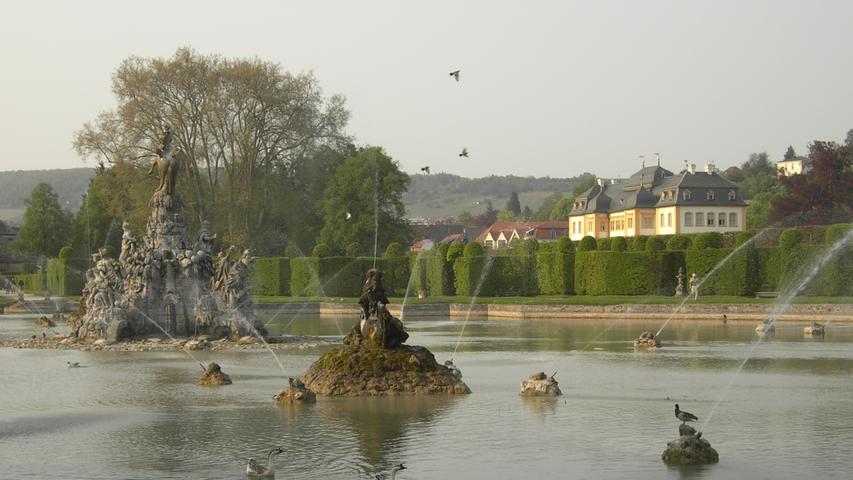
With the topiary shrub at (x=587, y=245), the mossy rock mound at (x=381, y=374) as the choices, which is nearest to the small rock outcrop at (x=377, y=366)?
the mossy rock mound at (x=381, y=374)

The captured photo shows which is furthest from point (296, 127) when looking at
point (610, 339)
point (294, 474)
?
point (294, 474)

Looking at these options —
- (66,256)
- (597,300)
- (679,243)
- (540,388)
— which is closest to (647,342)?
(540,388)

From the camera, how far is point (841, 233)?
71.0m

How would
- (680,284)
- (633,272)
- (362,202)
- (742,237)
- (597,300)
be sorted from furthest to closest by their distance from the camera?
(362,202) → (742,237) → (633,272) → (680,284) → (597,300)

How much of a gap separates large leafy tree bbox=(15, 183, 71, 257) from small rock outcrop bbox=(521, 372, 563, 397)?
11277 centimetres

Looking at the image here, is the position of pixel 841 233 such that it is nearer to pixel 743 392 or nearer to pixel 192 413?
pixel 743 392

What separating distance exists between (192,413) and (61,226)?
11389 cm

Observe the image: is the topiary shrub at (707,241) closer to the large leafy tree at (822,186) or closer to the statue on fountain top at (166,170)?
the large leafy tree at (822,186)

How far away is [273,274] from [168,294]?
42.8m

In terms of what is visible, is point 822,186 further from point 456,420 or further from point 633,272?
point 456,420

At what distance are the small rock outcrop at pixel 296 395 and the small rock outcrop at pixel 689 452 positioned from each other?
32.1ft

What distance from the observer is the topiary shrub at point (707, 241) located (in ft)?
260

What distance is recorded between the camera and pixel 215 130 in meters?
86.4

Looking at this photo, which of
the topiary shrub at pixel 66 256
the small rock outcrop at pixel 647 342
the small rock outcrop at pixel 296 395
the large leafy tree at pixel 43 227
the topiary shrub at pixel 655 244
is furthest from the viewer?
the large leafy tree at pixel 43 227
